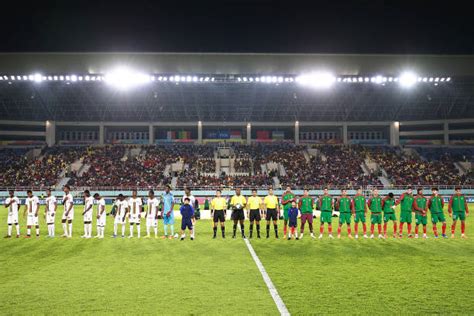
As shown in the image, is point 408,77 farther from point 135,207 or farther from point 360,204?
point 135,207

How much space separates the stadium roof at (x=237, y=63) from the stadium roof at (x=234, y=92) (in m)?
0.11

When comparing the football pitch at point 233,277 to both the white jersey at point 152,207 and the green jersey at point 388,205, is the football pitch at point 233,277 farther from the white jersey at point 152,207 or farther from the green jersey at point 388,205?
the white jersey at point 152,207

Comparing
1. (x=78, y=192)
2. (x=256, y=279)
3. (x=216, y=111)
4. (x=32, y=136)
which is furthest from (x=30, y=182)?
(x=256, y=279)

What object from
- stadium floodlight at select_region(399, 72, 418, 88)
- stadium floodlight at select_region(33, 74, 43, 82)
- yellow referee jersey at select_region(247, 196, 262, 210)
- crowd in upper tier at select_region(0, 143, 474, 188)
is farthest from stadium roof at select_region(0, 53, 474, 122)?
yellow referee jersey at select_region(247, 196, 262, 210)

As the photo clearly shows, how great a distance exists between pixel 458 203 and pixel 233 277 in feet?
37.7

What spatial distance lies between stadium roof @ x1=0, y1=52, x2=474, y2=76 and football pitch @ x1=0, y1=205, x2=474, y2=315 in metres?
31.7

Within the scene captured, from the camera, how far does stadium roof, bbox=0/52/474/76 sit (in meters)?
43.0

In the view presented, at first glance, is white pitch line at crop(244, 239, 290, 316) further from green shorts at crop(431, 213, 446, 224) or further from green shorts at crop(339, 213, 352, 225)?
green shorts at crop(431, 213, 446, 224)

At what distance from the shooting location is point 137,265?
11047mm

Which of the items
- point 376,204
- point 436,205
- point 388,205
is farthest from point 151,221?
point 436,205

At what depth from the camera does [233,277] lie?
9570 mm

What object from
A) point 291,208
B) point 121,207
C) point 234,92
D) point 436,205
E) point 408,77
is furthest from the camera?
point 234,92

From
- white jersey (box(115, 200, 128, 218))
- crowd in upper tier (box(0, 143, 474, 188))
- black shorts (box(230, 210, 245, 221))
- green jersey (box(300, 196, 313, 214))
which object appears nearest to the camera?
black shorts (box(230, 210, 245, 221))

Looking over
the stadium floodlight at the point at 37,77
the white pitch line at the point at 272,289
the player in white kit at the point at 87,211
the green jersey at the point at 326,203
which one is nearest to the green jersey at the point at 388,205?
the green jersey at the point at 326,203
